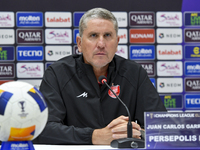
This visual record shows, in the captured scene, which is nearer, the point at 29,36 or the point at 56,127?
the point at 56,127

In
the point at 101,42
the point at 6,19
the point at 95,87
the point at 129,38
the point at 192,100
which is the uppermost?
the point at 6,19

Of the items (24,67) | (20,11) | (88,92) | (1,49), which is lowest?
(88,92)

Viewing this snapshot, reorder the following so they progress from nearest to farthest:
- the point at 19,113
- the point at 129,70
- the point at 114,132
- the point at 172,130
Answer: the point at 19,113
the point at 172,130
the point at 114,132
the point at 129,70

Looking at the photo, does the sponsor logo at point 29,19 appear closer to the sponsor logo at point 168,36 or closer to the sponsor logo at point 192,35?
the sponsor logo at point 168,36

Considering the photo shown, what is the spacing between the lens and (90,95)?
148 cm

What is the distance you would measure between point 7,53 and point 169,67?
71.6 inches

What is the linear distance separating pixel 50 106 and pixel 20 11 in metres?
1.71

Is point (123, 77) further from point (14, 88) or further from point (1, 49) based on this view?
point (1, 49)

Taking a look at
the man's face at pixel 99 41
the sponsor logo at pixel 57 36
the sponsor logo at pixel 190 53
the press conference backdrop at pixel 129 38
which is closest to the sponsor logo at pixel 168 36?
the press conference backdrop at pixel 129 38

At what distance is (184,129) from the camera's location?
2.76ft

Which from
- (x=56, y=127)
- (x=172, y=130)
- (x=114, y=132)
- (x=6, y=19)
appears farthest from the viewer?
(x=6, y=19)

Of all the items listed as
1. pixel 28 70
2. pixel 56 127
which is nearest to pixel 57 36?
pixel 28 70

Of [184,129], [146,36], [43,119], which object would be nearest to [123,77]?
[184,129]

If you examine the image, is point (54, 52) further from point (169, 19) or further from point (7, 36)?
point (169, 19)
